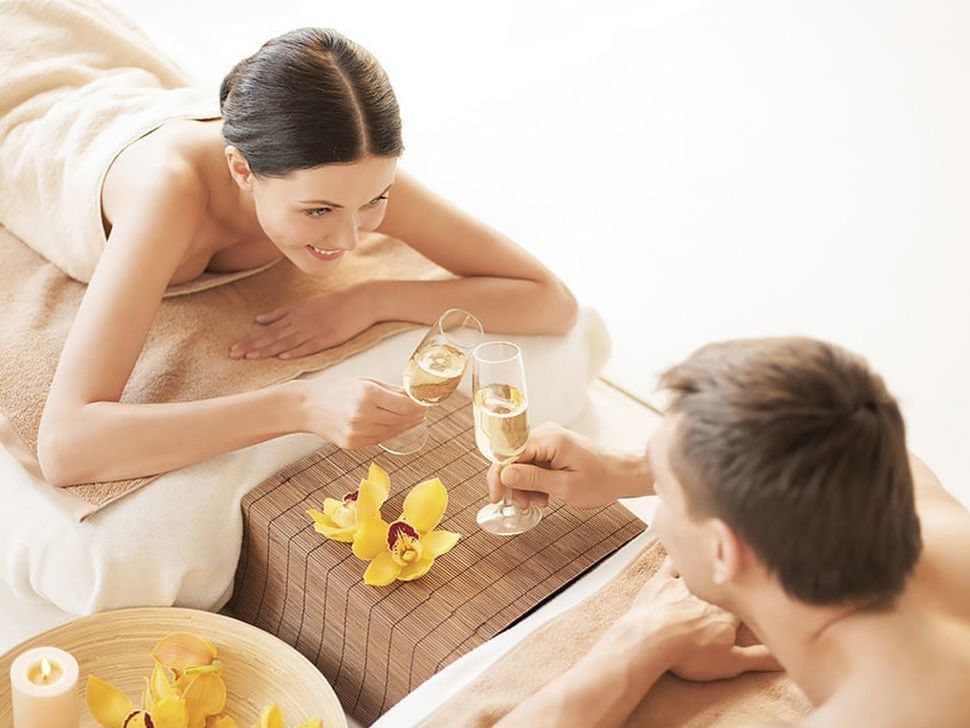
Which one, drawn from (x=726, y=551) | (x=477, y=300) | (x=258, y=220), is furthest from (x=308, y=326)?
(x=726, y=551)

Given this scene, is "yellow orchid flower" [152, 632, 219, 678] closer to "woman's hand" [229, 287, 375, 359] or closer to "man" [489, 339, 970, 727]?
"woman's hand" [229, 287, 375, 359]

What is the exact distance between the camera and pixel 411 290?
243 cm

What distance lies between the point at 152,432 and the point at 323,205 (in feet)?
1.46

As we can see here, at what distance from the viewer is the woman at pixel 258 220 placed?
1.96 metres

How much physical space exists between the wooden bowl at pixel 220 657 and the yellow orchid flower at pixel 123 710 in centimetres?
5

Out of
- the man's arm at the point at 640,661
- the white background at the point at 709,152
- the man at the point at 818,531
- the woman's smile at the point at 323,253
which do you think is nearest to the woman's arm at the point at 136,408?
the woman's smile at the point at 323,253

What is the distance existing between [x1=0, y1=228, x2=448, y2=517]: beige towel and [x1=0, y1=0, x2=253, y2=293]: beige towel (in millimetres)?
51

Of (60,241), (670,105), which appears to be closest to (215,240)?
(60,241)

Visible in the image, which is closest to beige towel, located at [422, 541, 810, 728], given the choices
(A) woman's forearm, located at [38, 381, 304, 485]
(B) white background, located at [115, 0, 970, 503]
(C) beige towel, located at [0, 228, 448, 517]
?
(A) woman's forearm, located at [38, 381, 304, 485]

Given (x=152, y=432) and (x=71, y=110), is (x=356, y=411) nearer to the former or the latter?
(x=152, y=432)

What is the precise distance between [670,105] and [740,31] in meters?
0.50

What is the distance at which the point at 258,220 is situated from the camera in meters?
2.26

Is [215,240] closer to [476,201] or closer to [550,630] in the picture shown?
[550,630]

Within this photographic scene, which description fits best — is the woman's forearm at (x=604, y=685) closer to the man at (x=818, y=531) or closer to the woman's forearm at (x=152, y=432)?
the man at (x=818, y=531)
